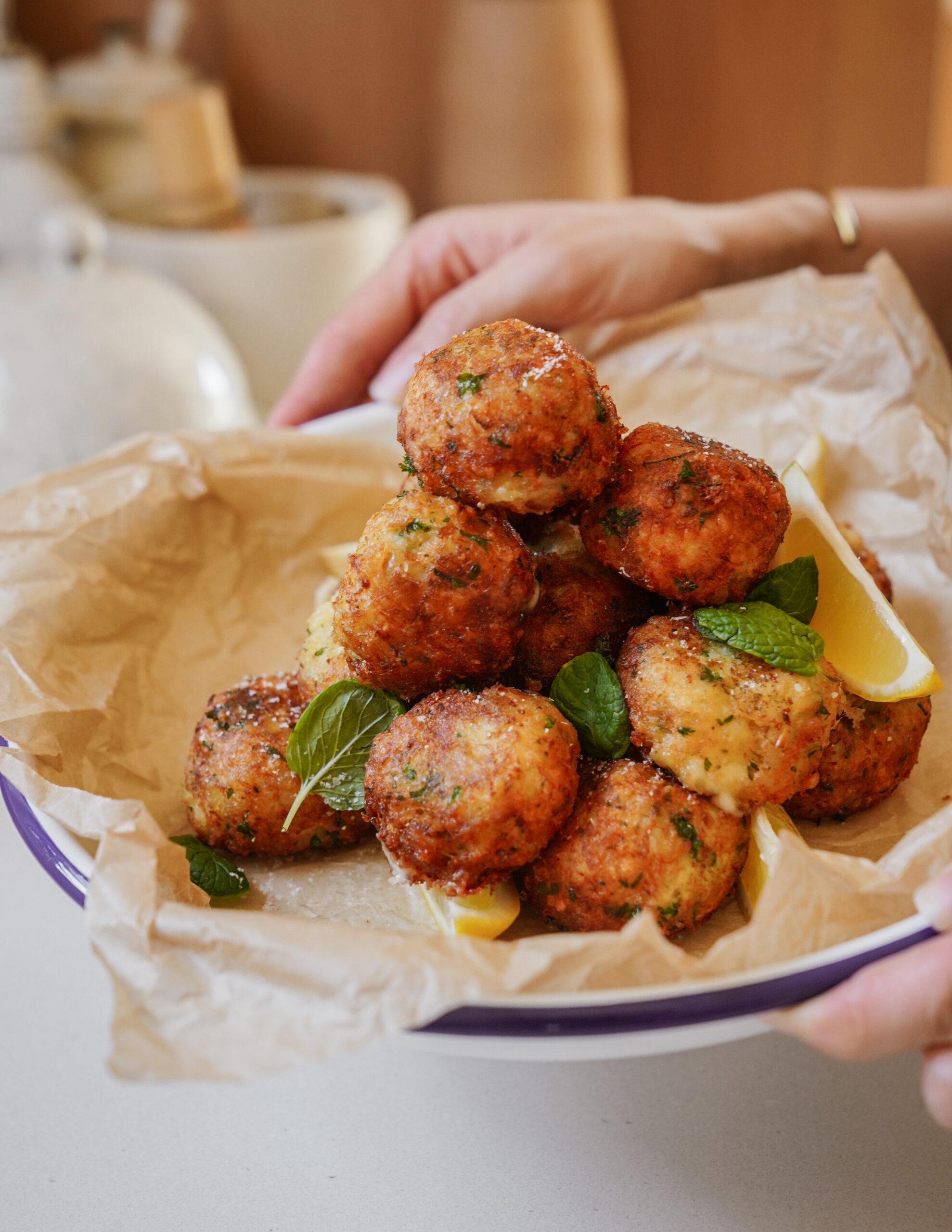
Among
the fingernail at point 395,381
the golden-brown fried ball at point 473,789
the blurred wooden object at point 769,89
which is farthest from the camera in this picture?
the blurred wooden object at point 769,89

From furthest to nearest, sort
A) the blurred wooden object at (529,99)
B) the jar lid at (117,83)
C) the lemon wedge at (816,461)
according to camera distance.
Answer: the blurred wooden object at (529,99), the jar lid at (117,83), the lemon wedge at (816,461)

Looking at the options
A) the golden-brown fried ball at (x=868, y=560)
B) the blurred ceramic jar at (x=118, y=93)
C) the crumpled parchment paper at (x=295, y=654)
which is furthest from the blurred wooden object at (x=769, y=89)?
the golden-brown fried ball at (x=868, y=560)

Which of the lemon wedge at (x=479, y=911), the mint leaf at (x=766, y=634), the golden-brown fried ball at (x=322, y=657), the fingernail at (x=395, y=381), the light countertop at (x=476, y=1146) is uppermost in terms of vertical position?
the mint leaf at (x=766, y=634)

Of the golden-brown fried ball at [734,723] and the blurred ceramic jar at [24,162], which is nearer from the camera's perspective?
the golden-brown fried ball at [734,723]

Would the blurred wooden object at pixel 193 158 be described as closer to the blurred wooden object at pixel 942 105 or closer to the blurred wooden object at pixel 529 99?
the blurred wooden object at pixel 529 99

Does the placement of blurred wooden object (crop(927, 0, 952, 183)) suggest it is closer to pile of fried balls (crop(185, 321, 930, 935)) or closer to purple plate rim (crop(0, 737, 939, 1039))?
pile of fried balls (crop(185, 321, 930, 935))

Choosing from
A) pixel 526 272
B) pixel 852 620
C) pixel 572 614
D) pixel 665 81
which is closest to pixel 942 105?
pixel 665 81

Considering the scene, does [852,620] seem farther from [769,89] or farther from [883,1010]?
[769,89]
